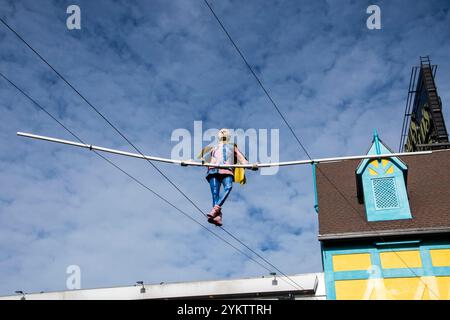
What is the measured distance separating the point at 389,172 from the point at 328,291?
15.1 ft

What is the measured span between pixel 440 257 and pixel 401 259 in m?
1.09

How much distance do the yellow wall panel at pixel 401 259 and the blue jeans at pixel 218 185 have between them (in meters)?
7.69

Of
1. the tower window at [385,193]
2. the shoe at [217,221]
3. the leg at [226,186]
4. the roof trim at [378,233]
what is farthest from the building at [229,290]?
the shoe at [217,221]

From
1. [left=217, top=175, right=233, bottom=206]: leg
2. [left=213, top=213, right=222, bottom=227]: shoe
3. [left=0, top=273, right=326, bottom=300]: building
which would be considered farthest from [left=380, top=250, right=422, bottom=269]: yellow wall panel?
[left=213, top=213, right=222, bottom=227]: shoe

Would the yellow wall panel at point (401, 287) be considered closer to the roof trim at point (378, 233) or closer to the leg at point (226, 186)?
the roof trim at point (378, 233)

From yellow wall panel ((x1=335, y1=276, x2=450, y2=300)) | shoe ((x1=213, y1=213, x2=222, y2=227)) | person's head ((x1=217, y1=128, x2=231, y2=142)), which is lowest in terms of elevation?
yellow wall panel ((x1=335, y1=276, x2=450, y2=300))

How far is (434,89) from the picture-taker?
21469mm

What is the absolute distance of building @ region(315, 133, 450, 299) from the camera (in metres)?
13.0

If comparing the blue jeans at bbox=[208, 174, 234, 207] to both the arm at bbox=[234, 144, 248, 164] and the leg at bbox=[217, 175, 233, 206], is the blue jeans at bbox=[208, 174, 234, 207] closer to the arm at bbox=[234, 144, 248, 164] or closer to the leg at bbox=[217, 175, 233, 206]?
the leg at bbox=[217, 175, 233, 206]
